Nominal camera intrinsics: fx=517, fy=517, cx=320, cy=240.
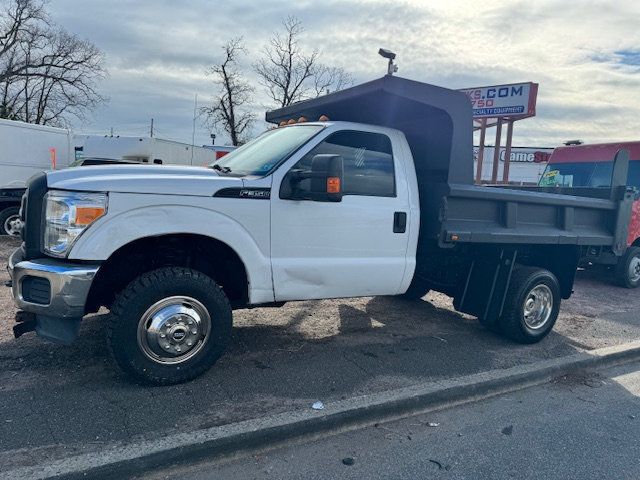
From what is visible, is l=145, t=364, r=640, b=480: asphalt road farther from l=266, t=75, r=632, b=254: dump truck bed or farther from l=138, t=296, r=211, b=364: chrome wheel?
l=266, t=75, r=632, b=254: dump truck bed

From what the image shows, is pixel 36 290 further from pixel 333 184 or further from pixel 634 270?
pixel 634 270

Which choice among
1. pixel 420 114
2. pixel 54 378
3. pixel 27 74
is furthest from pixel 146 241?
pixel 27 74

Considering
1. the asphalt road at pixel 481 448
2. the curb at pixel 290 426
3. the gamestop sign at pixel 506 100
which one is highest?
the gamestop sign at pixel 506 100

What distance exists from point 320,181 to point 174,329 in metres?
1.52

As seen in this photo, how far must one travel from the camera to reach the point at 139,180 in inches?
141

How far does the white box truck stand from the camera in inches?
449

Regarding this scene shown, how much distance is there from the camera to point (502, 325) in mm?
5422

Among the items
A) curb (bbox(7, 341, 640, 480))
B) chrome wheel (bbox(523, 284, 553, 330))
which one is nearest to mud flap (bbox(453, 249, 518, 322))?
chrome wheel (bbox(523, 284, 553, 330))

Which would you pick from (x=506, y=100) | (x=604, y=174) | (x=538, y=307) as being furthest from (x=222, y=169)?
(x=506, y=100)

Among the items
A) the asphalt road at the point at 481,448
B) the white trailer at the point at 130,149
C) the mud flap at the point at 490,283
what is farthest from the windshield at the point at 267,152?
the white trailer at the point at 130,149

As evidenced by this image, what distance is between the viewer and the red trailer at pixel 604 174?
9000 mm

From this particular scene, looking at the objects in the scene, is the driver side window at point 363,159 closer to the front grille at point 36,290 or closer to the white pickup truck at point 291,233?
the white pickup truck at point 291,233

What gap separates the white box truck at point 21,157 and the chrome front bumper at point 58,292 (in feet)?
29.0

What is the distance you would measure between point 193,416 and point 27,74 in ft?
122
